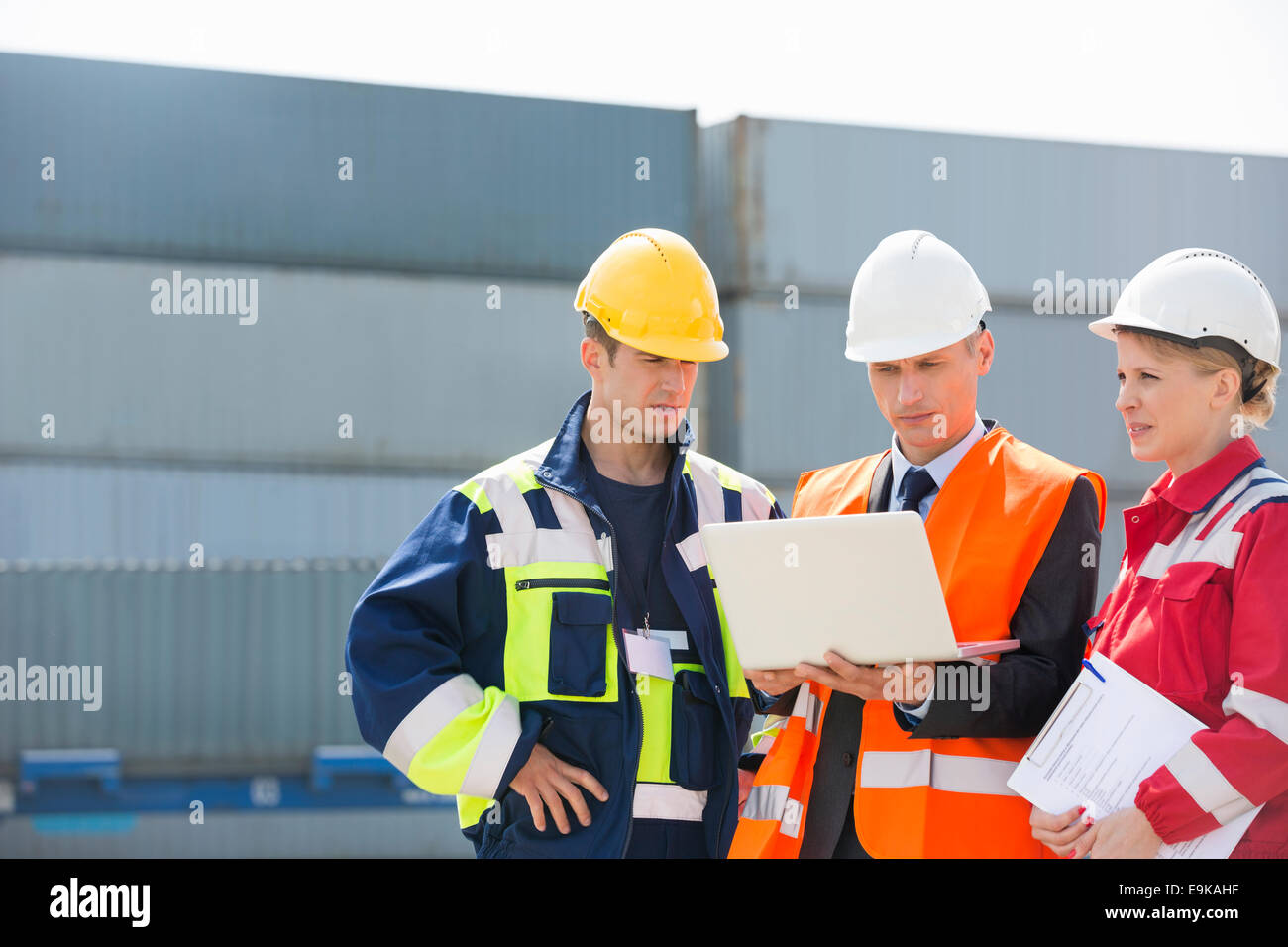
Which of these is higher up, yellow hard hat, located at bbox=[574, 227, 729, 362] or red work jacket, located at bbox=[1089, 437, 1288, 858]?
Answer: yellow hard hat, located at bbox=[574, 227, 729, 362]

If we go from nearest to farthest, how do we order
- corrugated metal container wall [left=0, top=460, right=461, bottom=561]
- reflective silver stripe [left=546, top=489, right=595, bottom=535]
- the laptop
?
the laptop < reflective silver stripe [left=546, top=489, right=595, bottom=535] < corrugated metal container wall [left=0, top=460, right=461, bottom=561]

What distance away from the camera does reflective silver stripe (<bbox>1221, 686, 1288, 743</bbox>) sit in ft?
6.73

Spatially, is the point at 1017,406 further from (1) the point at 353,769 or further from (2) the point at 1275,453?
(1) the point at 353,769

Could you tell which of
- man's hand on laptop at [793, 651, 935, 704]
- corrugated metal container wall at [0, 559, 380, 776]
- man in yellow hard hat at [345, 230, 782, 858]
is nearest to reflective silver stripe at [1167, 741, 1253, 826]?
man's hand on laptop at [793, 651, 935, 704]

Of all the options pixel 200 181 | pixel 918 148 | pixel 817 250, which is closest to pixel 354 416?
pixel 200 181

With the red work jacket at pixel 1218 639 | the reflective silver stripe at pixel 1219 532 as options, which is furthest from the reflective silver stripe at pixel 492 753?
the reflective silver stripe at pixel 1219 532

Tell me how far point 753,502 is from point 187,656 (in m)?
9.11

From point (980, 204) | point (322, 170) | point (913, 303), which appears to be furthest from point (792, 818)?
point (980, 204)

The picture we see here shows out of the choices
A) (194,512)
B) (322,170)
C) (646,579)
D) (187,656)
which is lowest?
(187,656)

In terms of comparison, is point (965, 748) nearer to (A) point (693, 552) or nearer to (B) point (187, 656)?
(A) point (693, 552)

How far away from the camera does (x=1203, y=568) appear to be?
87.0 inches

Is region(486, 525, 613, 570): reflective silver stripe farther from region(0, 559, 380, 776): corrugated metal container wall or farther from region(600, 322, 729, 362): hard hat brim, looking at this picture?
region(0, 559, 380, 776): corrugated metal container wall

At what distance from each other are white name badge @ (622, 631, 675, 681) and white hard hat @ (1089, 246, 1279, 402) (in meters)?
1.15

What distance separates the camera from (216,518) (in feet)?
37.1
